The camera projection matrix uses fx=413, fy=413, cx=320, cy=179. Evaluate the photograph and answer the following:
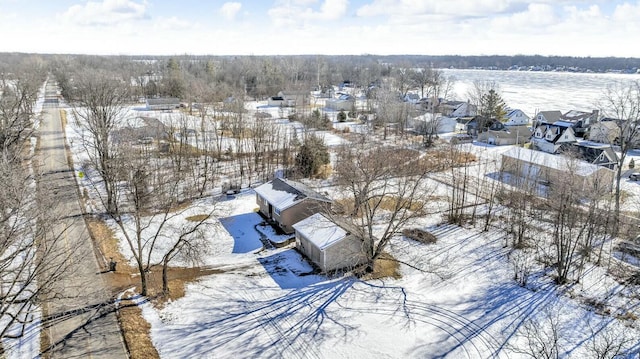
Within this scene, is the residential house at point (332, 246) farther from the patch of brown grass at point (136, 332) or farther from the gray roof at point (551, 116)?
the gray roof at point (551, 116)

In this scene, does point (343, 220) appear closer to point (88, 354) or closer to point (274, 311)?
point (274, 311)

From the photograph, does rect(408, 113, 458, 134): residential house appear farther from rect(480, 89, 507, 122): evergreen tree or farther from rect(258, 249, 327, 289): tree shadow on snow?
rect(258, 249, 327, 289): tree shadow on snow

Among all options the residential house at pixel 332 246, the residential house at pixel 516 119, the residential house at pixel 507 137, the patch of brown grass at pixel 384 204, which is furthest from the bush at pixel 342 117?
the residential house at pixel 332 246

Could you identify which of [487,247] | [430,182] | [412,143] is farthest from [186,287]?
[412,143]

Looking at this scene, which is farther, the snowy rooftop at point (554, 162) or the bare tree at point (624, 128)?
the snowy rooftop at point (554, 162)

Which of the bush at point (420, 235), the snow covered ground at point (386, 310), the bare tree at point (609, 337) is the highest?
the bush at point (420, 235)

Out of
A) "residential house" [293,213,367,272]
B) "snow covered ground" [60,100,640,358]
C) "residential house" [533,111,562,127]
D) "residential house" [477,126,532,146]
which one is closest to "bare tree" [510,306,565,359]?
"snow covered ground" [60,100,640,358]
